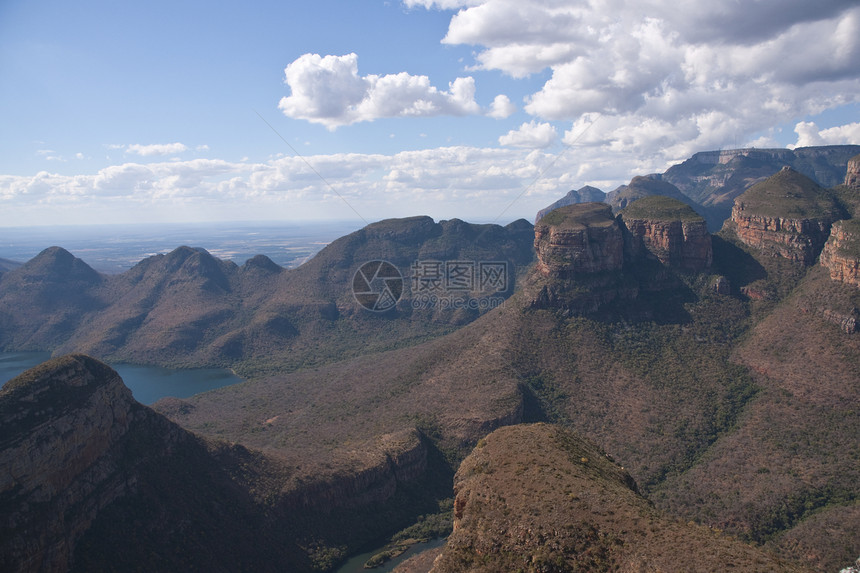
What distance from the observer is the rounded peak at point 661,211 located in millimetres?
95062

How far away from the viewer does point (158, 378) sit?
12112 centimetres

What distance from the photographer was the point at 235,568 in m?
45.1

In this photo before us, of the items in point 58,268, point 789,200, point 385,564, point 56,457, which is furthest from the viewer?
point 58,268

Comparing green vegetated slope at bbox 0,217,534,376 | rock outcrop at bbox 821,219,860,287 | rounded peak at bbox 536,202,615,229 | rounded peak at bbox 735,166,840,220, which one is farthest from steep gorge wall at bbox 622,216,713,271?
green vegetated slope at bbox 0,217,534,376

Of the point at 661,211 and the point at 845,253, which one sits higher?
the point at 661,211

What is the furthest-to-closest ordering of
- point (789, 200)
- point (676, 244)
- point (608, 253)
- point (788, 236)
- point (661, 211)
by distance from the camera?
point (661, 211) → point (676, 244) → point (789, 200) → point (608, 253) → point (788, 236)

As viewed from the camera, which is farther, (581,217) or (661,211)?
(661,211)

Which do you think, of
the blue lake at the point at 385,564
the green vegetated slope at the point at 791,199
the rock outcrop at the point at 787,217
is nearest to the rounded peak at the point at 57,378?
the blue lake at the point at 385,564

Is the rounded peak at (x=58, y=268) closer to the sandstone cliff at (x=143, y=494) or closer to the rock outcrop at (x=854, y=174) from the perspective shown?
the sandstone cliff at (x=143, y=494)

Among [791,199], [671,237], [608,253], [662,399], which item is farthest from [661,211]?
[662,399]

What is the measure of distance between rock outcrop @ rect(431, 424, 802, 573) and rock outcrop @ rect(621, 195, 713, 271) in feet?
219

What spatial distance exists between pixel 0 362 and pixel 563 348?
453ft

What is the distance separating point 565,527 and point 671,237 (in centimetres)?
7773

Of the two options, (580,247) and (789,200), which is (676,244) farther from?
(789,200)
